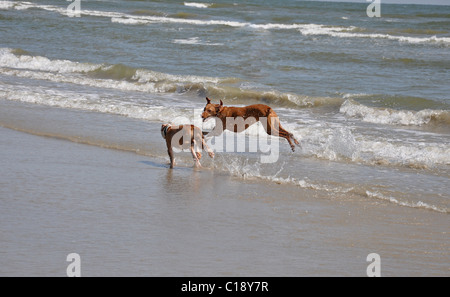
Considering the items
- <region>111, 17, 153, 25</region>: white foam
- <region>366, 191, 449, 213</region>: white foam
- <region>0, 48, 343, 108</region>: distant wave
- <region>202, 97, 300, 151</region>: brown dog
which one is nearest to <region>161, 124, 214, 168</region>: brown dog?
<region>202, 97, 300, 151</region>: brown dog

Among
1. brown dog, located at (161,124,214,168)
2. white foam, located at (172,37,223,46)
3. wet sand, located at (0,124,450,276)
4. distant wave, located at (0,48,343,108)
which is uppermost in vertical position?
white foam, located at (172,37,223,46)

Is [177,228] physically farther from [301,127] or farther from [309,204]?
[301,127]

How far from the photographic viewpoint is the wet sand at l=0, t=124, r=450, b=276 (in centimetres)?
501

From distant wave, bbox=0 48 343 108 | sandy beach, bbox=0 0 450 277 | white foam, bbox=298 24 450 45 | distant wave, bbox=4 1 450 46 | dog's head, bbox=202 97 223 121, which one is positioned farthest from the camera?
distant wave, bbox=4 1 450 46

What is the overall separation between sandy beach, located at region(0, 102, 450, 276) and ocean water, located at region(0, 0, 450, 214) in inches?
27.9

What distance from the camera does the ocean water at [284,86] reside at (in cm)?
884

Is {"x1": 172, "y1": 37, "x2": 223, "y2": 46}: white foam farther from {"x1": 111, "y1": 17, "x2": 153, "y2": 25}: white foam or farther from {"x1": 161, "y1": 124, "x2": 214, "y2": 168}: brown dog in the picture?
{"x1": 161, "y1": 124, "x2": 214, "y2": 168}: brown dog

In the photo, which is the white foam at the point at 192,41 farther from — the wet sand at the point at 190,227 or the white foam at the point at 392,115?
the wet sand at the point at 190,227

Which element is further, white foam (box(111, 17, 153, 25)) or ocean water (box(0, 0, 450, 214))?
white foam (box(111, 17, 153, 25))

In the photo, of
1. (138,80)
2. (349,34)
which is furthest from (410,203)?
(349,34)

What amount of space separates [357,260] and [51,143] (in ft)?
19.3

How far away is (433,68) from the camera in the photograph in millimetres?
20297

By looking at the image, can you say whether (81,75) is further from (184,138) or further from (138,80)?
(184,138)

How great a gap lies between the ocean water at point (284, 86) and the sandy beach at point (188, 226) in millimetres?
710
